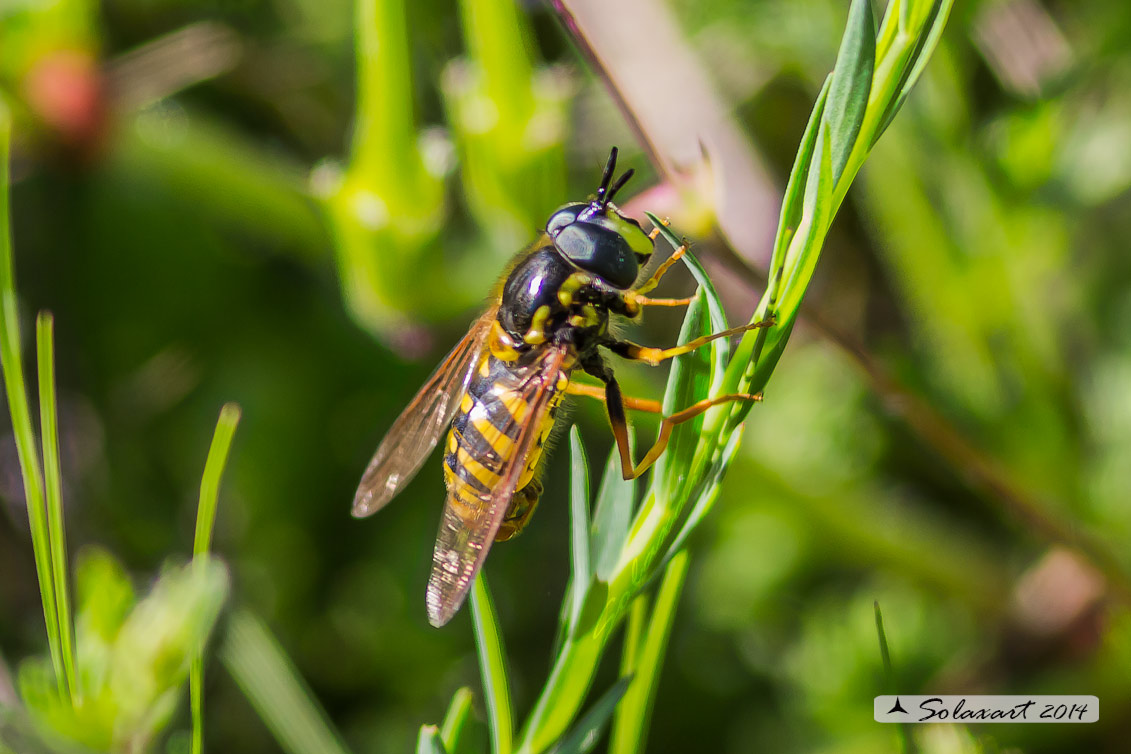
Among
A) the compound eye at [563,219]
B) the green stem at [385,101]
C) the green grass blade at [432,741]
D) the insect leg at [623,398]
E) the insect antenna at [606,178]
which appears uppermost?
the green stem at [385,101]

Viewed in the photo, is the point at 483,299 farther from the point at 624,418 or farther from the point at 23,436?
the point at 23,436

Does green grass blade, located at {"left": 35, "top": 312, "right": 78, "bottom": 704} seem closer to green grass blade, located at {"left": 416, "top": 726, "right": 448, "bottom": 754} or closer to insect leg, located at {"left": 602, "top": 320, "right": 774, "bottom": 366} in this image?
green grass blade, located at {"left": 416, "top": 726, "right": 448, "bottom": 754}

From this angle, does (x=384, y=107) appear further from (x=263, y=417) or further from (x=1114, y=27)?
(x=1114, y=27)

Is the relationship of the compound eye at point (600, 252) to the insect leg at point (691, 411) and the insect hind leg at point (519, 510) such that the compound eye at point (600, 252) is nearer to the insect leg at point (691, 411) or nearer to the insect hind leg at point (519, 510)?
the insect hind leg at point (519, 510)

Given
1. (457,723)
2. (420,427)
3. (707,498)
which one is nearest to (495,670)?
(457,723)

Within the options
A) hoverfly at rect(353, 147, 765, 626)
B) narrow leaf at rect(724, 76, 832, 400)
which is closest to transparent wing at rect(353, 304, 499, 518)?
hoverfly at rect(353, 147, 765, 626)

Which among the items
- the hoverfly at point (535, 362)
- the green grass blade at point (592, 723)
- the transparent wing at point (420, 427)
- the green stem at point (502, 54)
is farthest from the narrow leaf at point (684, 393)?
the green stem at point (502, 54)
